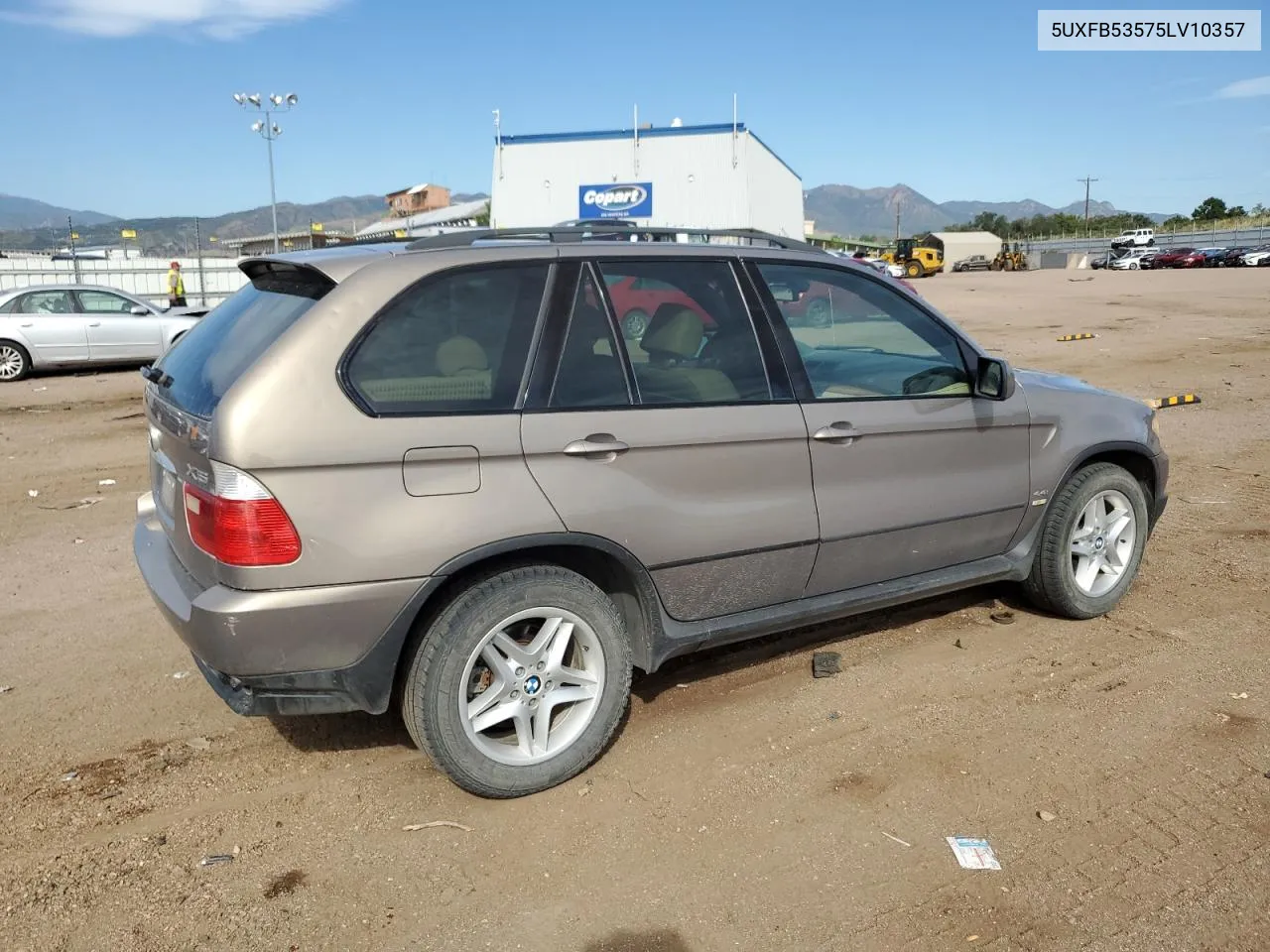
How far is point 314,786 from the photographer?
339 cm

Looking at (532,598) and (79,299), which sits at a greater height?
(79,299)

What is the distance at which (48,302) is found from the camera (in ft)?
49.7

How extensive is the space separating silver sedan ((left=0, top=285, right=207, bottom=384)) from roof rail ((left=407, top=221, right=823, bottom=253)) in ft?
41.1

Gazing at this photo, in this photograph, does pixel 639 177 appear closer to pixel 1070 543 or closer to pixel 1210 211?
pixel 1070 543

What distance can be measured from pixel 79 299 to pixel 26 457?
7566mm

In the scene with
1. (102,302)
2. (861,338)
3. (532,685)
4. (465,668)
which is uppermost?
(102,302)

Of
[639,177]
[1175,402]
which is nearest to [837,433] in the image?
[1175,402]

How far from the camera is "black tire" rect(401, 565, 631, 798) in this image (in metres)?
3.08

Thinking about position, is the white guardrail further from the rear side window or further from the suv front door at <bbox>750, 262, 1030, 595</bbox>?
the rear side window

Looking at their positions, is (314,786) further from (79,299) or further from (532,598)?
(79,299)

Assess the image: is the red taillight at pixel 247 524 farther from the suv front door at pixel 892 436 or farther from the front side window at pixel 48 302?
the front side window at pixel 48 302

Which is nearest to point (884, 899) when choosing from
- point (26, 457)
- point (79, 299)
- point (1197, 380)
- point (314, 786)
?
point (314, 786)

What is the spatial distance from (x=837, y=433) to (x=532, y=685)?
1482mm

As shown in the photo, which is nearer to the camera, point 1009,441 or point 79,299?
point 1009,441
